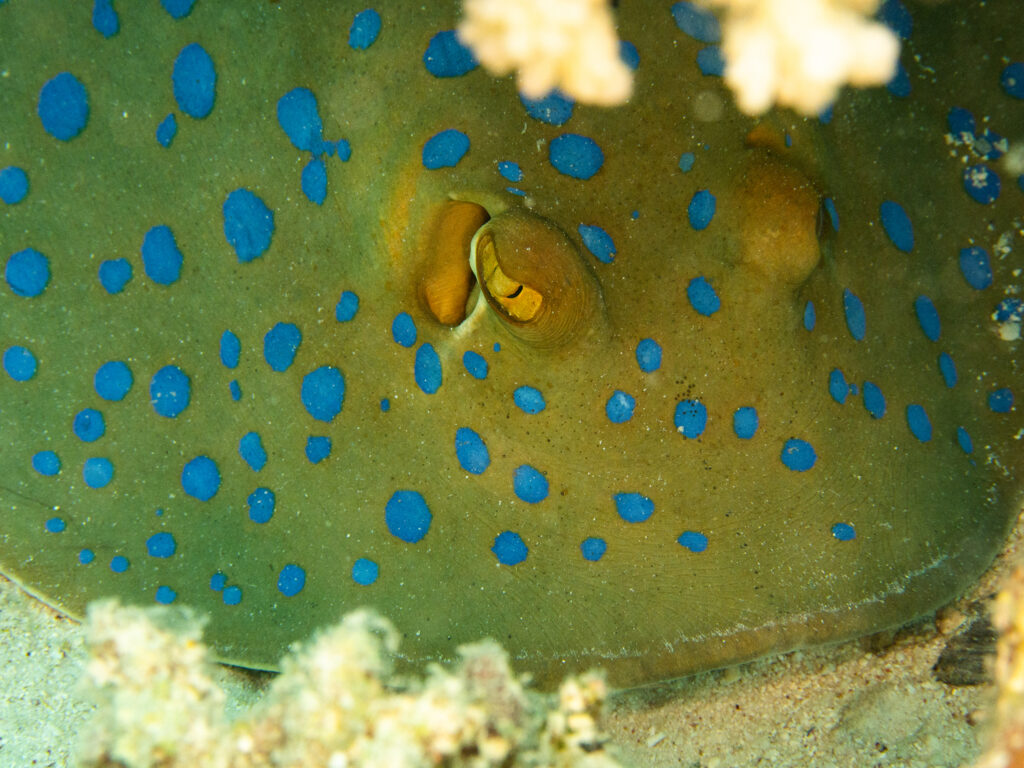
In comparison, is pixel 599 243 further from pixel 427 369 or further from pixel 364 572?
pixel 364 572

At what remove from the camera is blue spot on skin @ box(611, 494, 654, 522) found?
8.20 feet

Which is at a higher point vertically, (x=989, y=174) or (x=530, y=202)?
(x=989, y=174)

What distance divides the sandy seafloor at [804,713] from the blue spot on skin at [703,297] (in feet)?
5.26

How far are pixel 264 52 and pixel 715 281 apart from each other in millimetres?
2127

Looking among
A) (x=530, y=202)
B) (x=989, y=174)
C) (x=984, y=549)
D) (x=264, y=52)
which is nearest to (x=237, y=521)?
(x=530, y=202)

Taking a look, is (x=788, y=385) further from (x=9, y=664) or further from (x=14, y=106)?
(x=9, y=664)

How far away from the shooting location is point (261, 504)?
2.97 meters

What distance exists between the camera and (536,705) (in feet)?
6.15

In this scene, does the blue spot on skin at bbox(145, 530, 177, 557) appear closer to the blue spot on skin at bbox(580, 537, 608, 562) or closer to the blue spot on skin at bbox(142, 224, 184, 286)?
the blue spot on skin at bbox(142, 224, 184, 286)

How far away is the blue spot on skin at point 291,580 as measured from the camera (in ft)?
9.37

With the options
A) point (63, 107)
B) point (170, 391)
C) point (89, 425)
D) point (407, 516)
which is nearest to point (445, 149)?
point (407, 516)

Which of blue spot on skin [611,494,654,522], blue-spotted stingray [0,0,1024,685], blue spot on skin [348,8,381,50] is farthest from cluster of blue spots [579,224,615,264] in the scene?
blue spot on skin [348,8,381,50]

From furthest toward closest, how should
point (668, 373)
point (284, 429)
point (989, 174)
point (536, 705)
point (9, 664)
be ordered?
1. point (9, 664)
2. point (989, 174)
3. point (284, 429)
4. point (668, 373)
5. point (536, 705)

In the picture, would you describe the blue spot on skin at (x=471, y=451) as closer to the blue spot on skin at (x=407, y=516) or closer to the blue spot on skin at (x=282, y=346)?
the blue spot on skin at (x=407, y=516)
